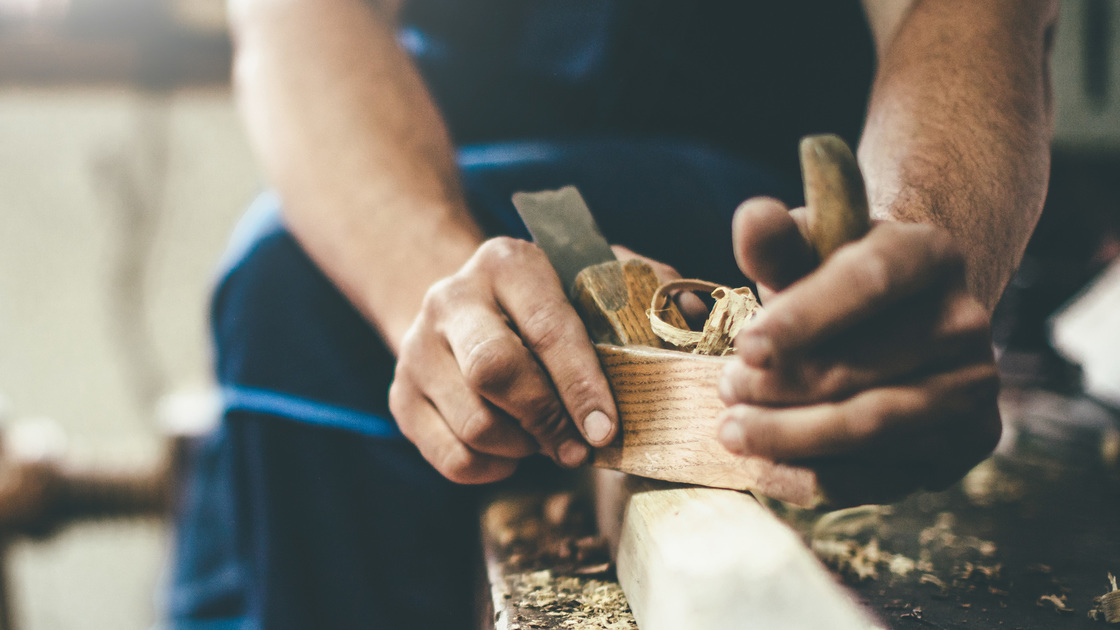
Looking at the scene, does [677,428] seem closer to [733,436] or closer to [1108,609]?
[733,436]

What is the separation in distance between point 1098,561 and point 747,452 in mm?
450

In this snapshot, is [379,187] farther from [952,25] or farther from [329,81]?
[952,25]

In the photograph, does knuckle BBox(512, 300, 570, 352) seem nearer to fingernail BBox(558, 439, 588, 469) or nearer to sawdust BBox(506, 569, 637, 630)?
fingernail BBox(558, 439, 588, 469)

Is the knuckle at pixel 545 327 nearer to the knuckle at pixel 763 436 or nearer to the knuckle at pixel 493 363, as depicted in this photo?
the knuckle at pixel 493 363

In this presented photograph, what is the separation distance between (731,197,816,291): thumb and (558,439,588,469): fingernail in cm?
18

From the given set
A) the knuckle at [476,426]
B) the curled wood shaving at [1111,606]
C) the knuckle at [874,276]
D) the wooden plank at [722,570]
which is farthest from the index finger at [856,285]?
the curled wood shaving at [1111,606]

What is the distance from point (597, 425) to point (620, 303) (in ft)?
0.27

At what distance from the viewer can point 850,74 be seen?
0.73 metres

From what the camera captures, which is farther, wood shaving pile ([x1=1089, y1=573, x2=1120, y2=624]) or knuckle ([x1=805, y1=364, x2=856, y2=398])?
wood shaving pile ([x1=1089, y1=573, x2=1120, y2=624])

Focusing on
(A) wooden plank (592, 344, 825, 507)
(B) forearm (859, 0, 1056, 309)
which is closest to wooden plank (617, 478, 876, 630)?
(A) wooden plank (592, 344, 825, 507)

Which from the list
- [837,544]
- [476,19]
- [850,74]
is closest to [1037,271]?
[850,74]

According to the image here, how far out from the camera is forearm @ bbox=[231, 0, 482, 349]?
1.97 feet

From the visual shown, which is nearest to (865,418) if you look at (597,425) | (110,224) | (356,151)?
(597,425)

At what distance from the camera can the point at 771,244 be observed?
0.30 meters
